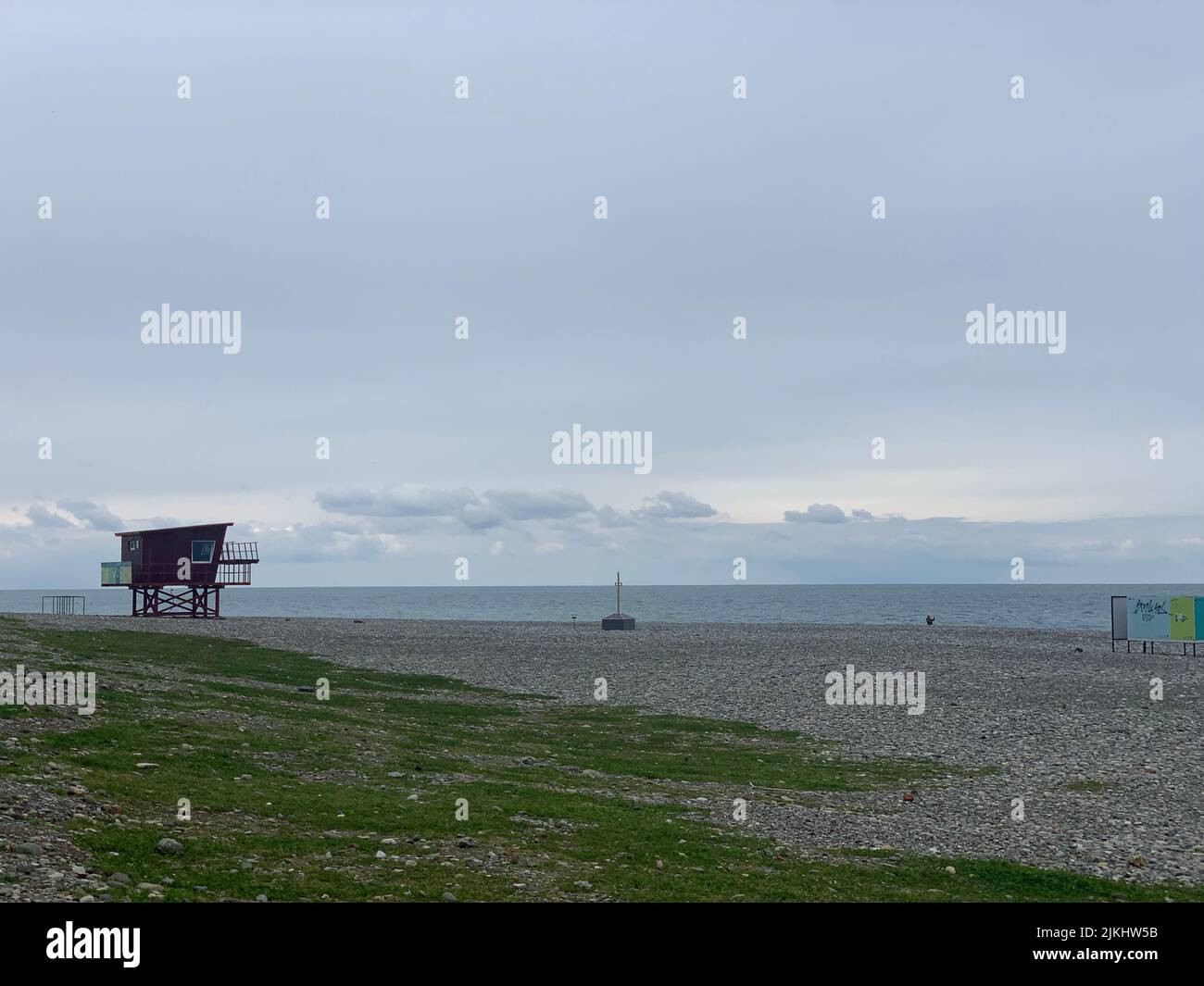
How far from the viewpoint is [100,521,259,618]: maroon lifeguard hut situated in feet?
290

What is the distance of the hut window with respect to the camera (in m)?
89.8

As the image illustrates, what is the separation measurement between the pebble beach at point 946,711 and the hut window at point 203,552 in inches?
422

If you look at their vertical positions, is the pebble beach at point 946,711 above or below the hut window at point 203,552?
below

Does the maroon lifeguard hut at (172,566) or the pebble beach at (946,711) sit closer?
the pebble beach at (946,711)

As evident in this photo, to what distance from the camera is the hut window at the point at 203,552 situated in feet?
294

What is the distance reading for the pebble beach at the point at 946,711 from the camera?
61.7 ft

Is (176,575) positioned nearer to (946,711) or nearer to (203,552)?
(203,552)

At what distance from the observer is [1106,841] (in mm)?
18484

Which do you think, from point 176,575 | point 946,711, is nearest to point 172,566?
point 176,575

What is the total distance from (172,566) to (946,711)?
72895 millimetres

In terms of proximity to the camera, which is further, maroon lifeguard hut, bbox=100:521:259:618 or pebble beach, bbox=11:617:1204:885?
maroon lifeguard hut, bbox=100:521:259:618

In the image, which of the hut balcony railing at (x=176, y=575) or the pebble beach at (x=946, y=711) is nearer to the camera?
the pebble beach at (x=946, y=711)

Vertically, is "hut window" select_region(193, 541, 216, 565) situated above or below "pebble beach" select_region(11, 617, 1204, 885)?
above
